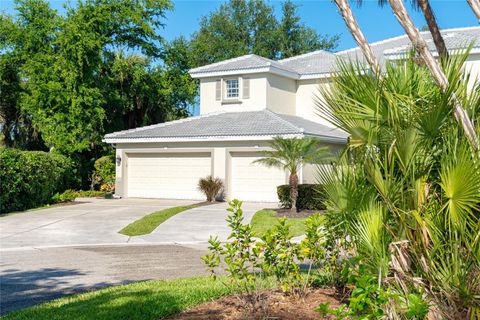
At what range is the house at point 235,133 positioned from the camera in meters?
23.7

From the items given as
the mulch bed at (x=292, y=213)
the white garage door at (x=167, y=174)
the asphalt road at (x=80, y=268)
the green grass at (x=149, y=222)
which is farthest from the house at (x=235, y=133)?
the asphalt road at (x=80, y=268)

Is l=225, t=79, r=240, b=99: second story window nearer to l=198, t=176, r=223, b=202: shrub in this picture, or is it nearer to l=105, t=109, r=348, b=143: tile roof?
l=105, t=109, r=348, b=143: tile roof

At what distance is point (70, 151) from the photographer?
2886 cm

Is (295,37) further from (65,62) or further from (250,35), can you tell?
(65,62)

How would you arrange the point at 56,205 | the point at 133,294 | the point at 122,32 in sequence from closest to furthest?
the point at 133,294 < the point at 56,205 < the point at 122,32

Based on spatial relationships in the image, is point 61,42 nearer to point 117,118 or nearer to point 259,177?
point 117,118

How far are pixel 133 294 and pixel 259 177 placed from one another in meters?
16.3

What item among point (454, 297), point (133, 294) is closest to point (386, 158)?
point (454, 297)

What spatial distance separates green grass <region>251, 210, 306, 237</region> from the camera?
620 inches

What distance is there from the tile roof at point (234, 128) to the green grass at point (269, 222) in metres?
4.60

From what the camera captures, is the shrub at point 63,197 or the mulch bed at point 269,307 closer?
the mulch bed at point 269,307

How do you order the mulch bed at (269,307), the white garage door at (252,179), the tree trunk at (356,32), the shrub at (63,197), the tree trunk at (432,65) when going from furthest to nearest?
1. the shrub at (63,197)
2. the white garage door at (252,179)
3. the mulch bed at (269,307)
4. the tree trunk at (356,32)
5. the tree trunk at (432,65)

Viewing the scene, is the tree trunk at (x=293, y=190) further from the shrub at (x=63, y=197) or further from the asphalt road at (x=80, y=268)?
the shrub at (x=63, y=197)

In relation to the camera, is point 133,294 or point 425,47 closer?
point 425,47
